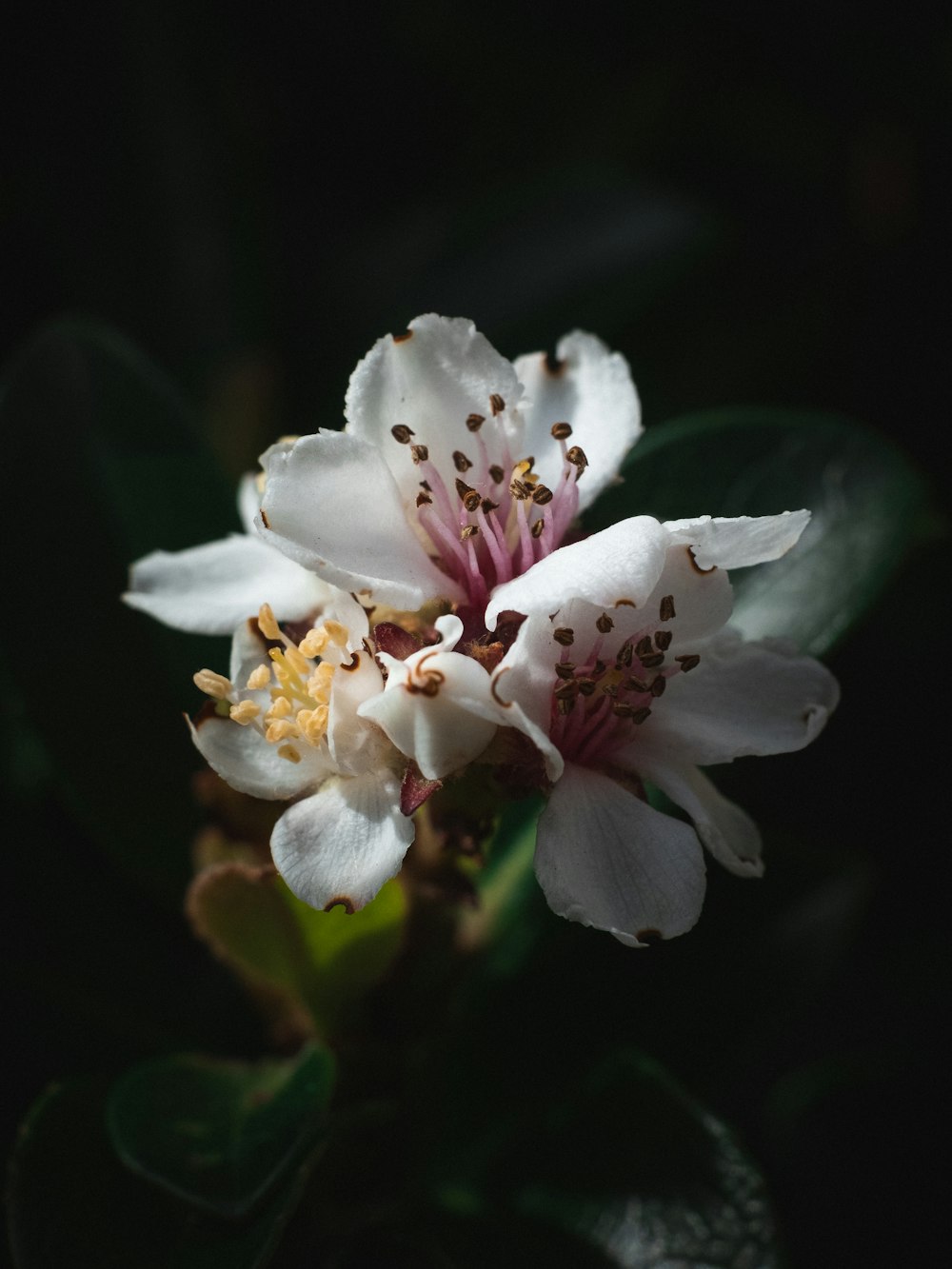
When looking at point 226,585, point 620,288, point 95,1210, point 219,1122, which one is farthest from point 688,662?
point 620,288

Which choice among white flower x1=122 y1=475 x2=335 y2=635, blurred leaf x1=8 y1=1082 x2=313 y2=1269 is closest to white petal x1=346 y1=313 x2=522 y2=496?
white flower x1=122 y1=475 x2=335 y2=635

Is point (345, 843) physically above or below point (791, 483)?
above

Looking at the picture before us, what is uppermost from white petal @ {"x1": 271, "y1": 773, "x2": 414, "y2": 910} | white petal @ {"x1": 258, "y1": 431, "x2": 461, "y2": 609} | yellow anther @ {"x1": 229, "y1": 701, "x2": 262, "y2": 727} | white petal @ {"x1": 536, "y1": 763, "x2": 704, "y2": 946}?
white petal @ {"x1": 258, "y1": 431, "x2": 461, "y2": 609}

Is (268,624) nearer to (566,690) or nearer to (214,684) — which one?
(214,684)

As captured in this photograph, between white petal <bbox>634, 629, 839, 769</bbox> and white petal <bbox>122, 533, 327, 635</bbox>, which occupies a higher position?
white petal <bbox>122, 533, 327, 635</bbox>

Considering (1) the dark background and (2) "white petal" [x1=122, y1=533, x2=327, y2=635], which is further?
(1) the dark background

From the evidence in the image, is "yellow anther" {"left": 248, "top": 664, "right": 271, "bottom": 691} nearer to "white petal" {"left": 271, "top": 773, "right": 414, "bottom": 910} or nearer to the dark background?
"white petal" {"left": 271, "top": 773, "right": 414, "bottom": 910}
